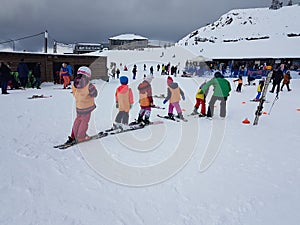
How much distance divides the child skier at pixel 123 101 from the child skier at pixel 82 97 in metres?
1.17

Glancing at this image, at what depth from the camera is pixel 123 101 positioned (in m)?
6.52

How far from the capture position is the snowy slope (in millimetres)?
3035

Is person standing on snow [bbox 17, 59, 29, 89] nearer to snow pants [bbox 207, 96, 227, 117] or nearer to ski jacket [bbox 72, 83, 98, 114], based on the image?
ski jacket [bbox 72, 83, 98, 114]

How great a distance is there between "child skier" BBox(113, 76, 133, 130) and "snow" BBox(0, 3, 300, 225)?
54cm

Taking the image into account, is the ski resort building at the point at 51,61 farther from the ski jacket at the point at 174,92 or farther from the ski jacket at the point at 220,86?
the ski jacket at the point at 220,86

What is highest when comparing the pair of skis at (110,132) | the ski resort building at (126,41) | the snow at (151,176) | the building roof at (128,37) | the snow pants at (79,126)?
the building roof at (128,37)

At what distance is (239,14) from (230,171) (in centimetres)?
10522

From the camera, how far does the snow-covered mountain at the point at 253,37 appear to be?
131 feet

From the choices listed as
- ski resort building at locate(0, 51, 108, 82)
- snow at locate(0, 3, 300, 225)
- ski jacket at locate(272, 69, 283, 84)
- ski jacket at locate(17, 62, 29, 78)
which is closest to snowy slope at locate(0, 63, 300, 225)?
snow at locate(0, 3, 300, 225)

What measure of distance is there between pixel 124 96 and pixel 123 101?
15 cm

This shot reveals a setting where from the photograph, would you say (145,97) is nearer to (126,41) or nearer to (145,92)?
(145,92)

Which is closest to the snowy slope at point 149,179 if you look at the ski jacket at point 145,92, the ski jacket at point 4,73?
the ski jacket at point 145,92

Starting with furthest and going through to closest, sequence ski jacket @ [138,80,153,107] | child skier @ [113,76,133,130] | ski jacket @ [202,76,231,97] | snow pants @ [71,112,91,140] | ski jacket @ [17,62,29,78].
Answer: ski jacket @ [17,62,29,78] < ski jacket @ [202,76,231,97] < ski jacket @ [138,80,153,107] < child skier @ [113,76,133,130] < snow pants @ [71,112,91,140]

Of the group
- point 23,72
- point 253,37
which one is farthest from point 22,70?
point 253,37
